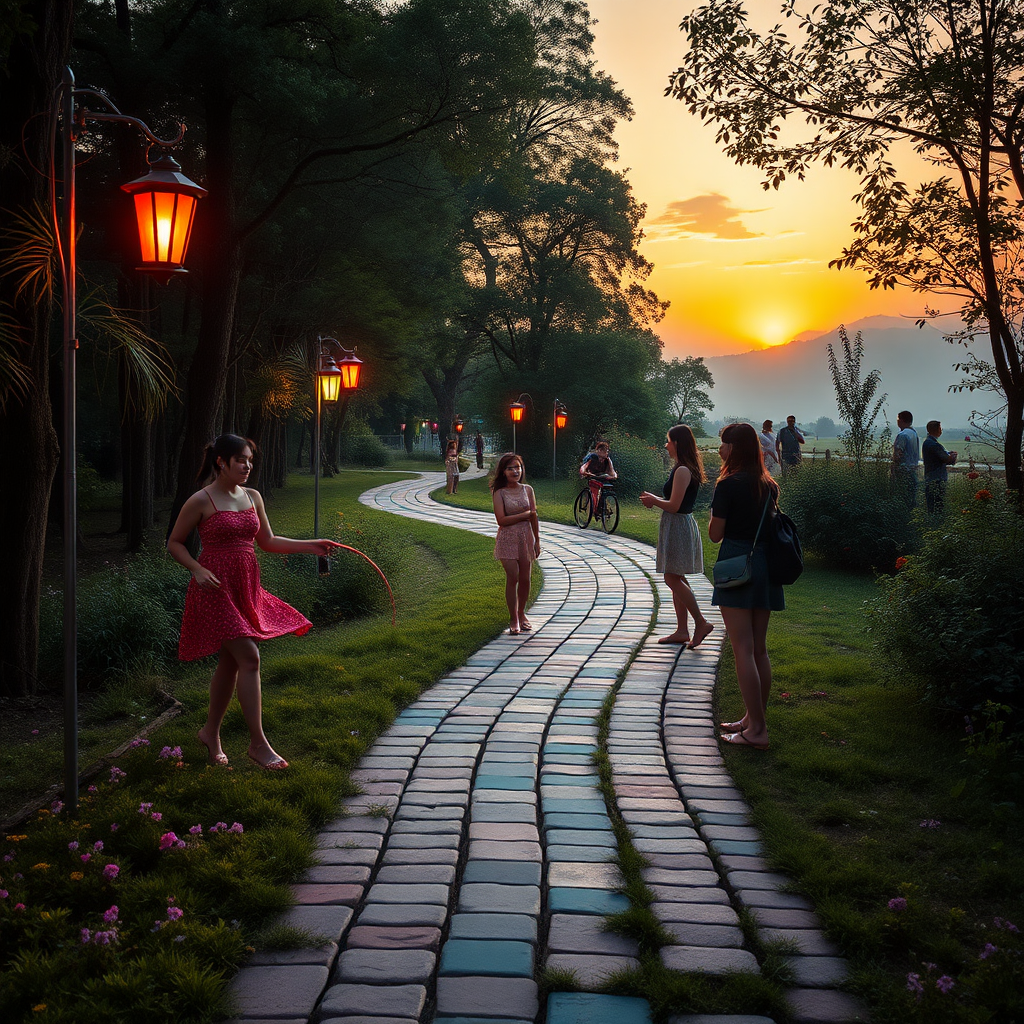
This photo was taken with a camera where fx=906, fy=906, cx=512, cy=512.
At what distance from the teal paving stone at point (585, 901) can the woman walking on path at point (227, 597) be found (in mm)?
1762

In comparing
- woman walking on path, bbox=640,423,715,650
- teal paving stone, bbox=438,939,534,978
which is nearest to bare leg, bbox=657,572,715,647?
woman walking on path, bbox=640,423,715,650

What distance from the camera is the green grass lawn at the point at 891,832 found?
2.69 metres

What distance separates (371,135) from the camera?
45.2 feet

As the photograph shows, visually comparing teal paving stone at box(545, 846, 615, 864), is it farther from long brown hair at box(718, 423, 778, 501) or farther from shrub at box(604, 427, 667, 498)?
shrub at box(604, 427, 667, 498)

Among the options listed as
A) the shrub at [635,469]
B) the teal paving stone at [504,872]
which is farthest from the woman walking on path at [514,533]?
the shrub at [635,469]

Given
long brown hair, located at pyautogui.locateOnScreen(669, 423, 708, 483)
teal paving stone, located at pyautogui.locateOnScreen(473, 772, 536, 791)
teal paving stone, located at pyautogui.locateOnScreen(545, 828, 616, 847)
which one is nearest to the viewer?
teal paving stone, located at pyautogui.locateOnScreen(545, 828, 616, 847)

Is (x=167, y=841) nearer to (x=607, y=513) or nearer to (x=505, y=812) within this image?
(x=505, y=812)

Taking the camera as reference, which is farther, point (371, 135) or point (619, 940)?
point (371, 135)

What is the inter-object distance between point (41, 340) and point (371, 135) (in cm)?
857

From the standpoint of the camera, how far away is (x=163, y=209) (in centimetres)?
455

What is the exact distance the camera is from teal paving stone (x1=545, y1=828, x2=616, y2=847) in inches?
146

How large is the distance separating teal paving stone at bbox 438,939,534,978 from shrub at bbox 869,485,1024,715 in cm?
313

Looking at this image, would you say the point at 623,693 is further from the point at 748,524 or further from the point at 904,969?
the point at 904,969

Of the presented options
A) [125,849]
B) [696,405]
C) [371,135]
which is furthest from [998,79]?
[696,405]
